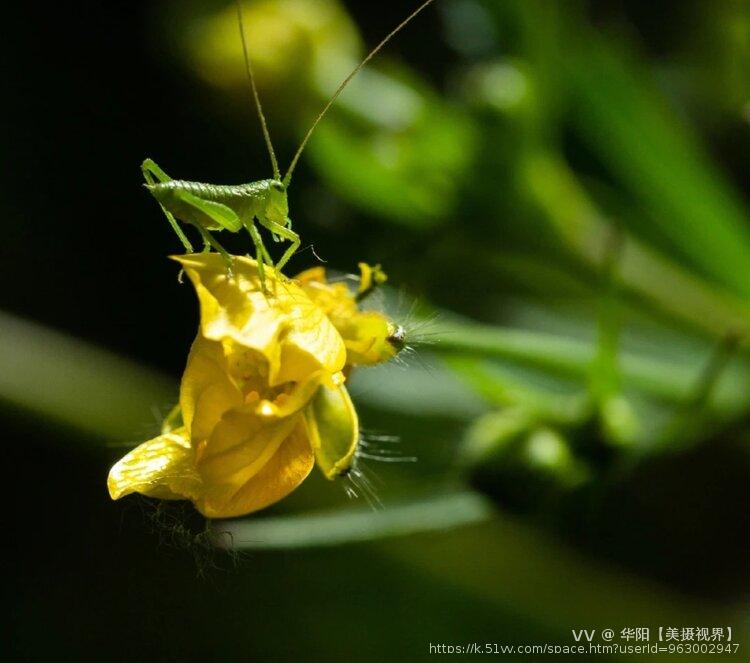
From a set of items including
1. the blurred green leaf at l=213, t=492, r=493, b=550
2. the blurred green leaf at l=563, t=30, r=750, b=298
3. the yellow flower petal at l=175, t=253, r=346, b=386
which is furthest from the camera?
the blurred green leaf at l=563, t=30, r=750, b=298

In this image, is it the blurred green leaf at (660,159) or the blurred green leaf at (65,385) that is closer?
the blurred green leaf at (660,159)

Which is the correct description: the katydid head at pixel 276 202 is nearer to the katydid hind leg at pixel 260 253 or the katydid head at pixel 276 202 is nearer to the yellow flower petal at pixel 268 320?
the katydid hind leg at pixel 260 253

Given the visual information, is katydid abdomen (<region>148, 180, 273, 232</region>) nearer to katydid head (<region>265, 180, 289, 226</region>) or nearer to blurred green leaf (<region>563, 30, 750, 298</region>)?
katydid head (<region>265, 180, 289, 226</region>)

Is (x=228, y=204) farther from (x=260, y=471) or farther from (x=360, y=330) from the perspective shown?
(x=260, y=471)

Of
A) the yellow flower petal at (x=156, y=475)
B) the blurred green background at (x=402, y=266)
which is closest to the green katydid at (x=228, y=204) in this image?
the yellow flower petal at (x=156, y=475)

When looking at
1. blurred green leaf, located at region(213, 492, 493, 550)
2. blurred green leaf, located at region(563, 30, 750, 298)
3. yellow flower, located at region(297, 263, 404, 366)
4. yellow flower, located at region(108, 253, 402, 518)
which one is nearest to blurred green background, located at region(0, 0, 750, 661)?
blurred green leaf, located at region(563, 30, 750, 298)

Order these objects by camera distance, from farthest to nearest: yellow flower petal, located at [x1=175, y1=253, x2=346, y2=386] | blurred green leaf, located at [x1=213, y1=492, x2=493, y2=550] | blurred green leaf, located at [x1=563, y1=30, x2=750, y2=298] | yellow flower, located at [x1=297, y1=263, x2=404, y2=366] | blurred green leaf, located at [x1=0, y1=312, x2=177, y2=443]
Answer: blurred green leaf, located at [x1=0, y1=312, x2=177, y2=443] → blurred green leaf, located at [x1=563, y1=30, x2=750, y2=298] → blurred green leaf, located at [x1=213, y1=492, x2=493, y2=550] → yellow flower, located at [x1=297, y1=263, x2=404, y2=366] → yellow flower petal, located at [x1=175, y1=253, x2=346, y2=386]
